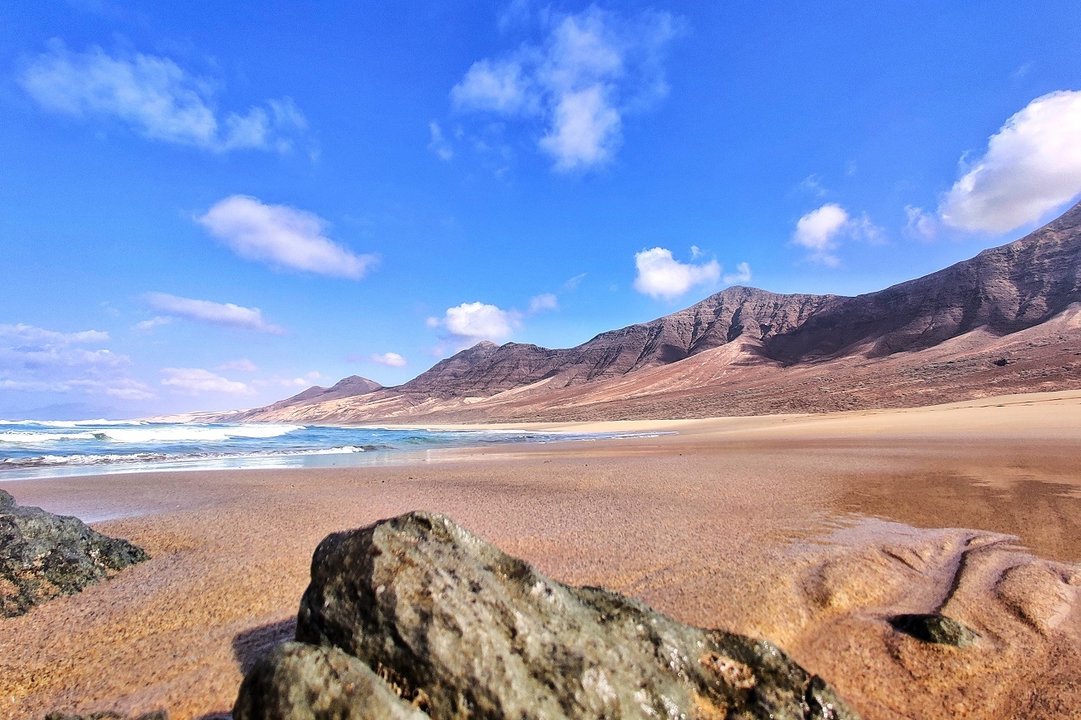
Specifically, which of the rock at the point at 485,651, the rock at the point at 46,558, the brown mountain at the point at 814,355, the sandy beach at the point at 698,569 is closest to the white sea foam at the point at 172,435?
the sandy beach at the point at 698,569

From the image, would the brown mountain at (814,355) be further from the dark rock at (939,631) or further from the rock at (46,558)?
the rock at (46,558)

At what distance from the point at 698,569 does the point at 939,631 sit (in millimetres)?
1676

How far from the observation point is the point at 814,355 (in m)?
91.2

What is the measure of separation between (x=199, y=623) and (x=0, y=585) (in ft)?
6.01

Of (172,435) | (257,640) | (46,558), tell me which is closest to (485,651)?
(257,640)

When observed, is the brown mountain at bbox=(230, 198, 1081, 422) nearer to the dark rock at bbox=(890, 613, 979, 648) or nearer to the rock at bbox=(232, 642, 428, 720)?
the dark rock at bbox=(890, 613, 979, 648)

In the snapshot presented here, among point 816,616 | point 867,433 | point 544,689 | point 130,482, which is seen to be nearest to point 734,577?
point 816,616

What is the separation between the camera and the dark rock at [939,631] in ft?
9.82

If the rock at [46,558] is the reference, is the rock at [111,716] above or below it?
below

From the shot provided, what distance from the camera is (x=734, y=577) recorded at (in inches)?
162

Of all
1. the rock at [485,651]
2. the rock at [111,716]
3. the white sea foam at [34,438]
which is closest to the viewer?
the rock at [485,651]

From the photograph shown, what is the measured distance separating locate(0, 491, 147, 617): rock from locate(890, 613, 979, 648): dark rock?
612 cm

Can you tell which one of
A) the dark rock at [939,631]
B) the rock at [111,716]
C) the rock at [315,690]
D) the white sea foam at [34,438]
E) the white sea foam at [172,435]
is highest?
the white sea foam at [34,438]

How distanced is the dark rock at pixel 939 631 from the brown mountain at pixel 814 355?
44.6 m
